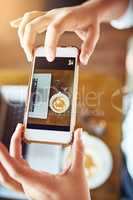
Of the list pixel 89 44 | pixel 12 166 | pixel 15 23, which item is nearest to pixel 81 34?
pixel 89 44

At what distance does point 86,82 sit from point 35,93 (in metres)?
0.08

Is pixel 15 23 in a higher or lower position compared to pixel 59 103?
higher

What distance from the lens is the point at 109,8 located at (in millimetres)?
544

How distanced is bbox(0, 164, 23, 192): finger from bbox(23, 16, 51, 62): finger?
181mm

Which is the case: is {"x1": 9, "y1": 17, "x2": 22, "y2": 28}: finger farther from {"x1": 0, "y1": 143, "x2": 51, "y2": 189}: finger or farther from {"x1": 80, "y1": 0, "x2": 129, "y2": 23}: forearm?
{"x1": 0, "y1": 143, "x2": 51, "y2": 189}: finger

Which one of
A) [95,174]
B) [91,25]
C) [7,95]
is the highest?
[91,25]

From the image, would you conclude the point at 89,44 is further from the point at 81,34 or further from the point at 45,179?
the point at 45,179

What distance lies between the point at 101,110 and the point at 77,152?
78 millimetres

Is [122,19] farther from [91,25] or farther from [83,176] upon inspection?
[83,176]

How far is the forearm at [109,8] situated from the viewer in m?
0.54

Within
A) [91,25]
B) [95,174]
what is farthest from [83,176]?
[91,25]

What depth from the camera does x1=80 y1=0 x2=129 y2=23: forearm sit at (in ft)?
1.77

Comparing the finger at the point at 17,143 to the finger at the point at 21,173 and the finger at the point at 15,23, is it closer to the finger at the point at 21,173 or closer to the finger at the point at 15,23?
the finger at the point at 21,173

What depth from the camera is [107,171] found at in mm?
500
